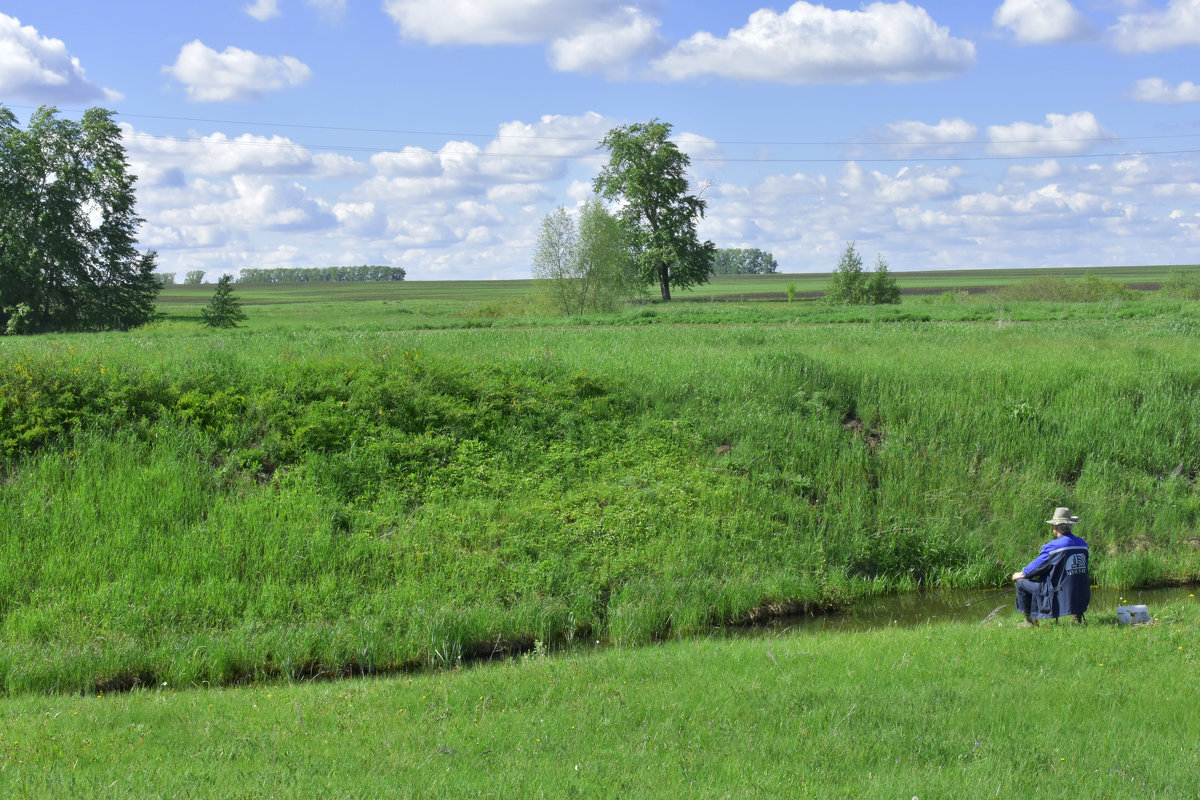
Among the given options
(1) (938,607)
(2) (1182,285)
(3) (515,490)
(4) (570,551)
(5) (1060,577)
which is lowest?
(1) (938,607)

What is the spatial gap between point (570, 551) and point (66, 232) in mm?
43476

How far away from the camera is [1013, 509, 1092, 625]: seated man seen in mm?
9820

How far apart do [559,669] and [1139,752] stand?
193 inches

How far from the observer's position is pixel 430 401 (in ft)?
53.4

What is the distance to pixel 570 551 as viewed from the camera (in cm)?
1345

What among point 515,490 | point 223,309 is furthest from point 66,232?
point 515,490

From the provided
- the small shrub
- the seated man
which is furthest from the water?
the small shrub

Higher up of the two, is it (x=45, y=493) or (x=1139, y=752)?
(x=45, y=493)

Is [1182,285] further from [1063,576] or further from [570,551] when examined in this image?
[570,551]

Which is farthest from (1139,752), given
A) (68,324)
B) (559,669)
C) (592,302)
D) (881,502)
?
(68,324)

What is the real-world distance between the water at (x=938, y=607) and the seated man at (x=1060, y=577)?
1818 millimetres

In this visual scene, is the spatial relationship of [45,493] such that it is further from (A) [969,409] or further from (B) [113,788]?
(A) [969,409]

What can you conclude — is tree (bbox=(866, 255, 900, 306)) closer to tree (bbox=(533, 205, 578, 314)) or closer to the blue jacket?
tree (bbox=(533, 205, 578, 314))

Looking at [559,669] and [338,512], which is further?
[338,512]
